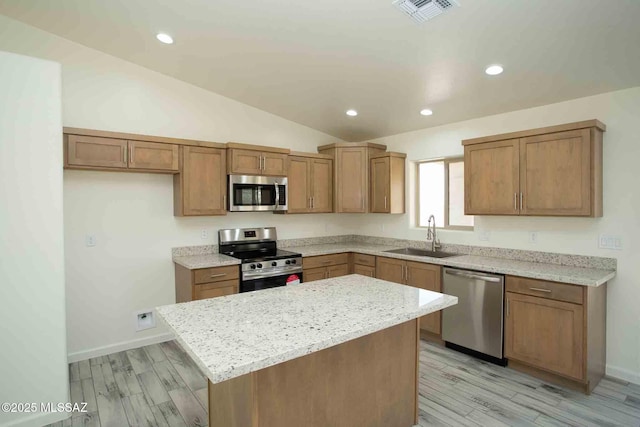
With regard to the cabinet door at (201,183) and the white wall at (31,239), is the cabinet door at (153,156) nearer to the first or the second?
the cabinet door at (201,183)

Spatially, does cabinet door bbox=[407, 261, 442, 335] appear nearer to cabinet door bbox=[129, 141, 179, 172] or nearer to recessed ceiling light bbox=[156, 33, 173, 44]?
cabinet door bbox=[129, 141, 179, 172]

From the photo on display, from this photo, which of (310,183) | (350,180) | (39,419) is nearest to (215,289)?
(39,419)

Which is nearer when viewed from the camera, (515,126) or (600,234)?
(600,234)

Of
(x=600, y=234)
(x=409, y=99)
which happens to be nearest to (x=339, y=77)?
(x=409, y=99)

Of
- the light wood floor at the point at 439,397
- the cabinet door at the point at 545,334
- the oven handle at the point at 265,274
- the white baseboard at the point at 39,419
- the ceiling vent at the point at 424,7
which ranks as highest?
the ceiling vent at the point at 424,7

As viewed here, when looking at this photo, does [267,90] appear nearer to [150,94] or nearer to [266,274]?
[150,94]

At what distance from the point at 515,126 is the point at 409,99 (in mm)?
1091

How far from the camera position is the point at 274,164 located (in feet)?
13.3

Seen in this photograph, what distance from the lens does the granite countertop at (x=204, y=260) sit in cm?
332

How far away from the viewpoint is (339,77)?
10.6ft

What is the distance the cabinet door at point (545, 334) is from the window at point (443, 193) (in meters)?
1.25

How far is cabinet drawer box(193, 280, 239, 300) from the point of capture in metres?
3.31

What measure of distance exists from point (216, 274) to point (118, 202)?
1.23 m

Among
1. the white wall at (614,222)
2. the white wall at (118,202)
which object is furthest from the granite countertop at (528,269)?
the white wall at (118,202)
